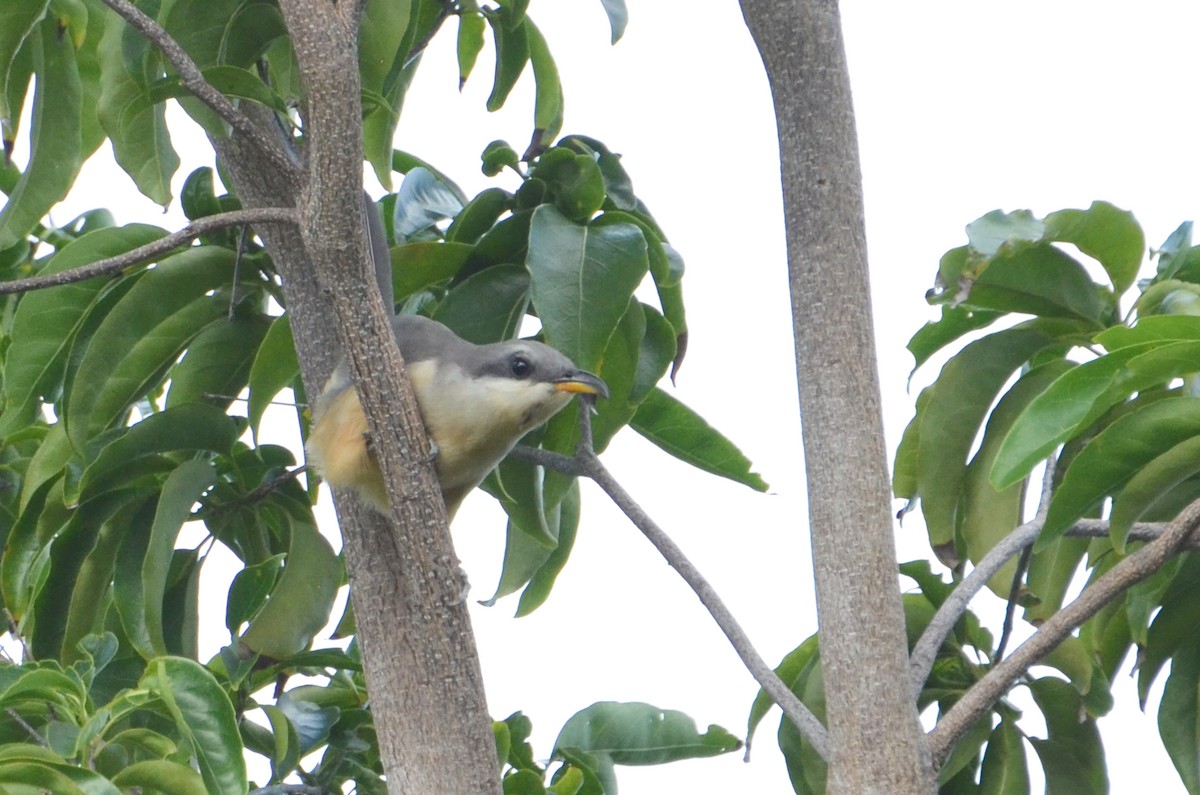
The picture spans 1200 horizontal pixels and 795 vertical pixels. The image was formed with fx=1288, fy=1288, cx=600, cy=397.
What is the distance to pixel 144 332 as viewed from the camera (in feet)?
6.22

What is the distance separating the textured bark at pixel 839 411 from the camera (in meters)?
1.35

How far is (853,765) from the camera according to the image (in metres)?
1.34

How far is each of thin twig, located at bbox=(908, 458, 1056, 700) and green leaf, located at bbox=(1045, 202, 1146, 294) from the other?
0.35 m

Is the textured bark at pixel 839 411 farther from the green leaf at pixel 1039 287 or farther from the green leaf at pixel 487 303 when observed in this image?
the green leaf at pixel 487 303

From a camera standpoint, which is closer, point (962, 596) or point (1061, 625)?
point (1061, 625)

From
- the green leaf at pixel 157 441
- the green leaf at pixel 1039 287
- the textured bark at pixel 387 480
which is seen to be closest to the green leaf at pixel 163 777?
the textured bark at pixel 387 480

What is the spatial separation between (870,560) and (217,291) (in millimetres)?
1103

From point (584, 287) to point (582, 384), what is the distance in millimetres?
131

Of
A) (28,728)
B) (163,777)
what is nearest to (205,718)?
(163,777)

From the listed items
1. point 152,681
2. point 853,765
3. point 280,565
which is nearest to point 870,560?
point 853,765

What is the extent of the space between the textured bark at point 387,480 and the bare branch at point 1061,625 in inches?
19.4

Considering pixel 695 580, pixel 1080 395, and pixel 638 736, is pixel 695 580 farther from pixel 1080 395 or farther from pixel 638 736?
pixel 638 736

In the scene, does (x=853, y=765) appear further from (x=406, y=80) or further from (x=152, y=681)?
(x=406, y=80)

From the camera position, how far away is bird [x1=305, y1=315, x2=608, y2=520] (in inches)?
64.7
